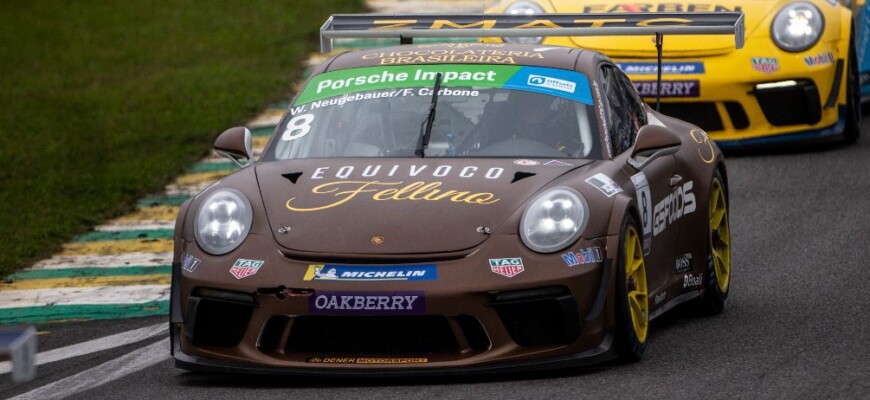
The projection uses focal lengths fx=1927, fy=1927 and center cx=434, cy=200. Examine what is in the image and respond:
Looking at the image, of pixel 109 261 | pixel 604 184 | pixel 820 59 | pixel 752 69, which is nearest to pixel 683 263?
pixel 604 184

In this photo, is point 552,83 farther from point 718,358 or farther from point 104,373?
point 104,373

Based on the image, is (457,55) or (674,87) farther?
(674,87)

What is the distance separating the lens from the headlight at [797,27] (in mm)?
12969

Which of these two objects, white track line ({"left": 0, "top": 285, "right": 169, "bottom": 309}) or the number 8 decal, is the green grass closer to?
white track line ({"left": 0, "top": 285, "right": 169, "bottom": 309})

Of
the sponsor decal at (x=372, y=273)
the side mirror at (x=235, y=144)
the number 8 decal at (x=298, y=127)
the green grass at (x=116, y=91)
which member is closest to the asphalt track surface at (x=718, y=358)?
the sponsor decal at (x=372, y=273)

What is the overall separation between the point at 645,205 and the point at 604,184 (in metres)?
0.45

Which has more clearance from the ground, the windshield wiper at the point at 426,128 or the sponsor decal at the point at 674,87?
the windshield wiper at the point at 426,128

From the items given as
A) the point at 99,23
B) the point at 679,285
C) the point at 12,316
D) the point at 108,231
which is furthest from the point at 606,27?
the point at 99,23

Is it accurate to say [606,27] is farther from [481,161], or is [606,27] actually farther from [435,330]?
[435,330]

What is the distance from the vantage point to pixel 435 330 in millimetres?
6605

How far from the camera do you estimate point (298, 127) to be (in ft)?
25.9

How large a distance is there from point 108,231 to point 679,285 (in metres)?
4.63

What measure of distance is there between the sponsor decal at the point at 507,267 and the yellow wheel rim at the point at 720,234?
217 centimetres

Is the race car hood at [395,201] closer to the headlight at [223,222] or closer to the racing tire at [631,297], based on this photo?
the headlight at [223,222]
